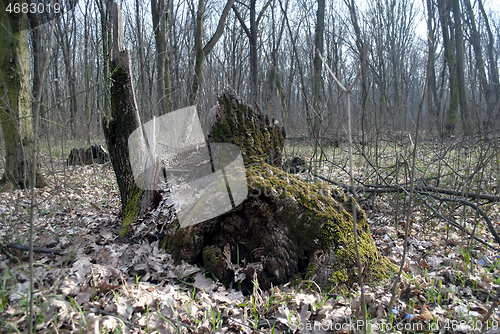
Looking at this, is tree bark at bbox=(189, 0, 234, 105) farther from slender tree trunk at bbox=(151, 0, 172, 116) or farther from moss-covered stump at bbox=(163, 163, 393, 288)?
moss-covered stump at bbox=(163, 163, 393, 288)

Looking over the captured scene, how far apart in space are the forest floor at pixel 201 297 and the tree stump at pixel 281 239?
12 centimetres

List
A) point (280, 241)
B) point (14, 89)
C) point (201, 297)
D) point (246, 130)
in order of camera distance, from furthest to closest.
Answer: point (14, 89) < point (246, 130) < point (280, 241) < point (201, 297)

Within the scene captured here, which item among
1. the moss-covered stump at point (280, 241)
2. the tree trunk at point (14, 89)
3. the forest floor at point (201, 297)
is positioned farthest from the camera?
the tree trunk at point (14, 89)

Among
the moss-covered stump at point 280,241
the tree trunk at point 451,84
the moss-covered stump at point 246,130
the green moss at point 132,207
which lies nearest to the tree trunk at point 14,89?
the green moss at point 132,207

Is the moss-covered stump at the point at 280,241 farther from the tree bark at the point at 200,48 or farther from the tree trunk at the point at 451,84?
the tree trunk at the point at 451,84

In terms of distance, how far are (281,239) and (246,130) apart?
1761mm

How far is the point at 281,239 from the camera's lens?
2469 millimetres

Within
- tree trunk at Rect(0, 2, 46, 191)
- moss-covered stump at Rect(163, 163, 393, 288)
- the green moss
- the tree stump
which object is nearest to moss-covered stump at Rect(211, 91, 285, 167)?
the tree stump

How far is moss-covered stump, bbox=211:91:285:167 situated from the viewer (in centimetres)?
364

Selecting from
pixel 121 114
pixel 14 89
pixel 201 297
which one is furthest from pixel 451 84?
pixel 14 89

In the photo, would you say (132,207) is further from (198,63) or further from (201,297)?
(198,63)

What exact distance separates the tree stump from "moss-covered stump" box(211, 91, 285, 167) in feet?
2.93

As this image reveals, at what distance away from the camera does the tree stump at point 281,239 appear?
235 centimetres

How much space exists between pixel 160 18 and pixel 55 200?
20.6 feet
